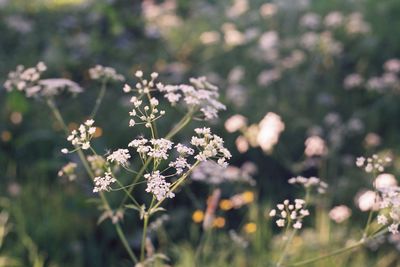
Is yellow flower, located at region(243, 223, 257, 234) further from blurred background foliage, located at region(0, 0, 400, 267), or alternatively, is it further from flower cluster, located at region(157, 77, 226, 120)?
flower cluster, located at region(157, 77, 226, 120)

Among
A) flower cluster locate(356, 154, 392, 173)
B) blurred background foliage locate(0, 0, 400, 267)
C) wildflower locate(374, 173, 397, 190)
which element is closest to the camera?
flower cluster locate(356, 154, 392, 173)

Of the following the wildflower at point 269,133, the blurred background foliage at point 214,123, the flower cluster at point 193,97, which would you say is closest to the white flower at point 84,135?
the flower cluster at point 193,97

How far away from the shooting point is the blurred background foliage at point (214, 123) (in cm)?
388

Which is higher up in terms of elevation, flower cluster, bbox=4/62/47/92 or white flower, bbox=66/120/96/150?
flower cluster, bbox=4/62/47/92

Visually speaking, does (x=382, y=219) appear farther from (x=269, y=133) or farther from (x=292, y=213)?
(x=269, y=133)

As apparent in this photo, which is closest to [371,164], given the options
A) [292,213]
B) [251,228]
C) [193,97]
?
[292,213]

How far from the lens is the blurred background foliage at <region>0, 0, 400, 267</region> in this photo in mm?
3881

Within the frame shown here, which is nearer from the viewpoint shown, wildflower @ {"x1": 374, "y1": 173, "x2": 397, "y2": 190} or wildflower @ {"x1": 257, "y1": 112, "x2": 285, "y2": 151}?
wildflower @ {"x1": 374, "y1": 173, "x2": 397, "y2": 190}

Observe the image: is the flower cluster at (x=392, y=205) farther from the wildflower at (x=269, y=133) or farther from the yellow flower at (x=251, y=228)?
the wildflower at (x=269, y=133)

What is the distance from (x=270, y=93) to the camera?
5.48 meters

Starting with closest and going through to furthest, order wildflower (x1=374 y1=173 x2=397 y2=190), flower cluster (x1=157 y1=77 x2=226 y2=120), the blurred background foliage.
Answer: flower cluster (x1=157 y1=77 x2=226 y2=120) → wildflower (x1=374 y1=173 x2=397 y2=190) → the blurred background foliage

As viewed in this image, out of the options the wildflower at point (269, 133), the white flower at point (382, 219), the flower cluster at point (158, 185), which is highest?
the wildflower at point (269, 133)

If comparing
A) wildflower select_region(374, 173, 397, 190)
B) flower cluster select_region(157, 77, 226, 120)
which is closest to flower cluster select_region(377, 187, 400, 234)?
flower cluster select_region(157, 77, 226, 120)

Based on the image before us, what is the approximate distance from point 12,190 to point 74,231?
553 mm
